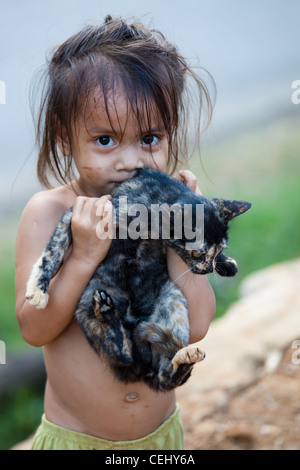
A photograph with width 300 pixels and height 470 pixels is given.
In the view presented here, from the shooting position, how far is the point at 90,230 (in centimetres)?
139

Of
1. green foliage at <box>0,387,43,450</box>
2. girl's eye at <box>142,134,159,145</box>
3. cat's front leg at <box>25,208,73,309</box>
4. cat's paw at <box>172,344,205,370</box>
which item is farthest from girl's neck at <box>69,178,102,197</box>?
green foliage at <box>0,387,43,450</box>

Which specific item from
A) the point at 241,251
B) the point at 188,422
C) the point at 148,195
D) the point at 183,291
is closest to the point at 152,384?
the point at 183,291

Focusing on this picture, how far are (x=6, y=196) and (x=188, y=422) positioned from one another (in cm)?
270

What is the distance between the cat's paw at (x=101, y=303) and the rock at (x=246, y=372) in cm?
110

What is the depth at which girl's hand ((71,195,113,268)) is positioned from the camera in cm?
139

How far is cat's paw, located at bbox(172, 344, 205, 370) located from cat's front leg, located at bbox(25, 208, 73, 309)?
0.36 m

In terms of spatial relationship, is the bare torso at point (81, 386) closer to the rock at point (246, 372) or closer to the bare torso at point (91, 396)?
the bare torso at point (91, 396)

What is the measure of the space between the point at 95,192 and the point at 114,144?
21 cm

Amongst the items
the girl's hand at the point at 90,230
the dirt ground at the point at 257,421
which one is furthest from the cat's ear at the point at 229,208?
the dirt ground at the point at 257,421

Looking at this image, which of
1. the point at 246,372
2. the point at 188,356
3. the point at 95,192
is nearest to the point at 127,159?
the point at 95,192

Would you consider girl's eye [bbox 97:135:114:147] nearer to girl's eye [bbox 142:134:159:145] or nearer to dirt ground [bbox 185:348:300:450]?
girl's eye [bbox 142:134:159:145]

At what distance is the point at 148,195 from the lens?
4.71 feet

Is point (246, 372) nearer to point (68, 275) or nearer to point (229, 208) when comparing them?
point (229, 208)
